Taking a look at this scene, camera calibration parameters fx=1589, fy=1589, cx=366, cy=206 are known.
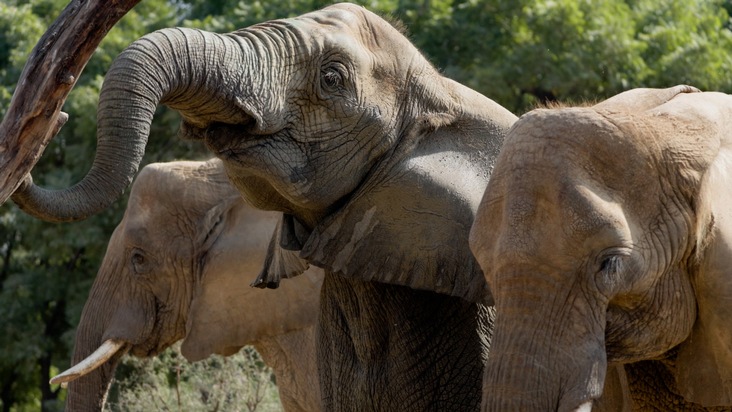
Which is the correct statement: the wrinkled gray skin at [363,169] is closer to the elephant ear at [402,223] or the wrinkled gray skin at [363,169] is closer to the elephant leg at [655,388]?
the elephant ear at [402,223]

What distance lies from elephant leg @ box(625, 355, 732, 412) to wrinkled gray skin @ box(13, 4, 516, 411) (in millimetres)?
595

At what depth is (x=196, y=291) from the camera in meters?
7.97

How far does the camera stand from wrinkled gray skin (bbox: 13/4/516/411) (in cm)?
510

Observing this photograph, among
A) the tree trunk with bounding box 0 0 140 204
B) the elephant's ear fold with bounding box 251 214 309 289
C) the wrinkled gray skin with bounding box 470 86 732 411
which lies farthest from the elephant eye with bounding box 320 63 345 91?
the wrinkled gray skin with bounding box 470 86 732 411

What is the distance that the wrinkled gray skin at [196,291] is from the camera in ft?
25.9

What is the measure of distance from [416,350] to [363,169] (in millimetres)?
678

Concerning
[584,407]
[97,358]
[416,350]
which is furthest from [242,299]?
[584,407]

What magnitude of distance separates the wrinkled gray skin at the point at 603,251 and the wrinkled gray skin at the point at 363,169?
944 mm

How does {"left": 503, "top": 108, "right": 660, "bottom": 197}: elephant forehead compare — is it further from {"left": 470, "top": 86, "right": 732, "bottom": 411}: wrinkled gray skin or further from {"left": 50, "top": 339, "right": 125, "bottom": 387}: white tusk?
{"left": 50, "top": 339, "right": 125, "bottom": 387}: white tusk

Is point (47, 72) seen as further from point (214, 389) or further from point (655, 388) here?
point (214, 389)

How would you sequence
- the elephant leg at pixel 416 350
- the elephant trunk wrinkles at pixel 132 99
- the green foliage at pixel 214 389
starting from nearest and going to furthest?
the elephant trunk wrinkles at pixel 132 99 < the elephant leg at pixel 416 350 < the green foliage at pixel 214 389

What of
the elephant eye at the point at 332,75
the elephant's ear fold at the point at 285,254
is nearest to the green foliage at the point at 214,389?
the elephant's ear fold at the point at 285,254

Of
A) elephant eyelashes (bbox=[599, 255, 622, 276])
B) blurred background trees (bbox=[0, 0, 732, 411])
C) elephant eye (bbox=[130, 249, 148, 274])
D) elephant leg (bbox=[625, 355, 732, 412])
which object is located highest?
elephant eyelashes (bbox=[599, 255, 622, 276])

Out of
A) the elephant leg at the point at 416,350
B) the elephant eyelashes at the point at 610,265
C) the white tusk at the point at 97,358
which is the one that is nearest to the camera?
the elephant eyelashes at the point at 610,265
